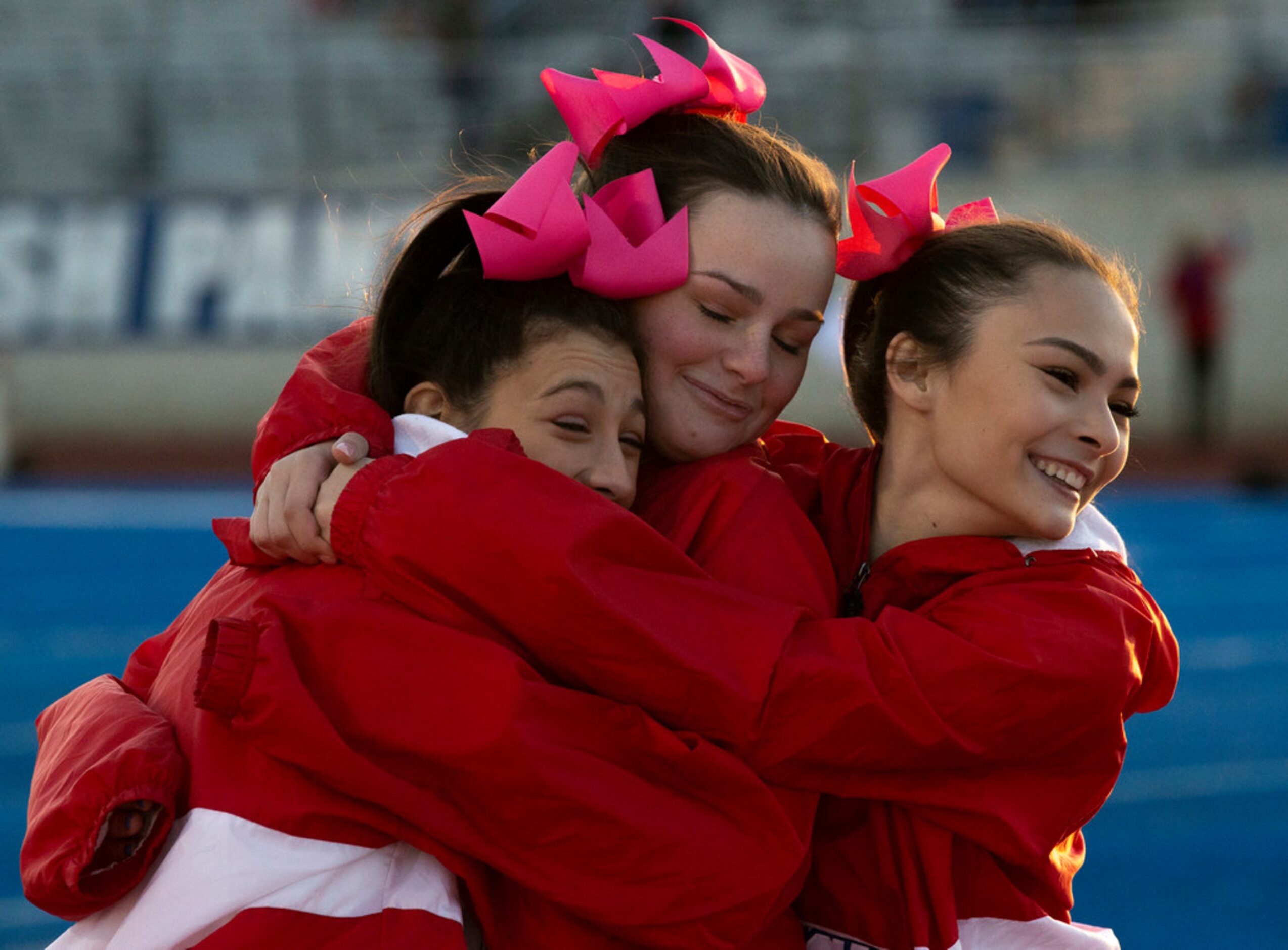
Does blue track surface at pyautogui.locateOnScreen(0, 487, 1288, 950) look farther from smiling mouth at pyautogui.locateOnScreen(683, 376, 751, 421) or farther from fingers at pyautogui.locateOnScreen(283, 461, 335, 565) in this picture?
fingers at pyautogui.locateOnScreen(283, 461, 335, 565)

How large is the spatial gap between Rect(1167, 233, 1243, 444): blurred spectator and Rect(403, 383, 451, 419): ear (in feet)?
53.3

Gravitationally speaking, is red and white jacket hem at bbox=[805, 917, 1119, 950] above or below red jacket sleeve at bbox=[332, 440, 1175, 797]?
below

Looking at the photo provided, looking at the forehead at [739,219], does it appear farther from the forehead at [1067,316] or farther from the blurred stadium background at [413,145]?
the blurred stadium background at [413,145]

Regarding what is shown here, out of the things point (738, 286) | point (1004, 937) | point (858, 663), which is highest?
point (738, 286)

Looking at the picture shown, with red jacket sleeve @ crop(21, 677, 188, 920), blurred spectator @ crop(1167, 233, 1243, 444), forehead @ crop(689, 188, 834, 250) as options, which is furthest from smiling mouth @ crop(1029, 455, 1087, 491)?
blurred spectator @ crop(1167, 233, 1243, 444)

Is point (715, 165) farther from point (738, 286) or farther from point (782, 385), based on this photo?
point (782, 385)

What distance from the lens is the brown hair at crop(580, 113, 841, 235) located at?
2418 mm

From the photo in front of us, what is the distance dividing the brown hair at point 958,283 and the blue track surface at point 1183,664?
262cm

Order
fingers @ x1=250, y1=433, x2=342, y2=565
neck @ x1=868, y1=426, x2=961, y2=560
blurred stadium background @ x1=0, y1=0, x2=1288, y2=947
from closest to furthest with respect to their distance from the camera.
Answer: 1. fingers @ x1=250, y1=433, x2=342, y2=565
2. neck @ x1=868, y1=426, x2=961, y2=560
3. blurred stadium background @ x1=0, y1=0, x2=1288, y2=947

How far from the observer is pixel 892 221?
2535 mm

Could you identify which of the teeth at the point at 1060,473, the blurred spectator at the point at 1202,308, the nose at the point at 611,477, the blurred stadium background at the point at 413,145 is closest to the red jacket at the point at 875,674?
the teeth at the point at 1060,473

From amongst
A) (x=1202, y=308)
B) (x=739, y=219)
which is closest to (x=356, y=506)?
(x=739, y=219)

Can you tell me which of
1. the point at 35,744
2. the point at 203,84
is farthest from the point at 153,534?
the point at 203,84

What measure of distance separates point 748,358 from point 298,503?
0.77 metres
